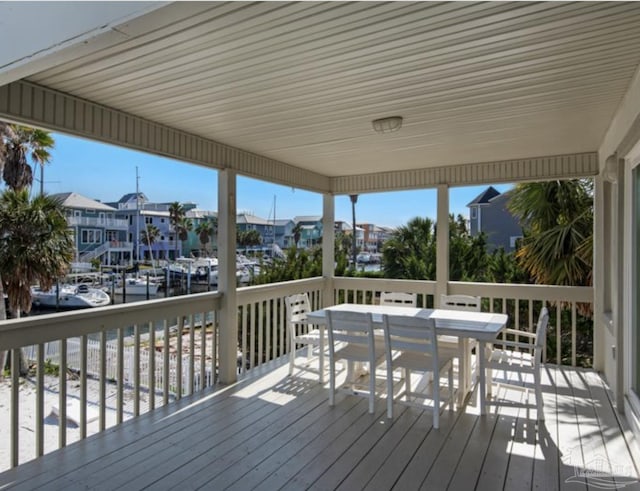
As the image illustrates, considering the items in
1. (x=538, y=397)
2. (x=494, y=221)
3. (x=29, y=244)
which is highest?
(x=494, y=221)

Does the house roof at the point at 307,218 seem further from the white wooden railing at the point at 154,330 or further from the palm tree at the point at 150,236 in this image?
the palm tree at the point at 150,236

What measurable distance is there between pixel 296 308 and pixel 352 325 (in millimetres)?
1361

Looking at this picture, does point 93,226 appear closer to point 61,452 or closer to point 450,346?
point 61,452

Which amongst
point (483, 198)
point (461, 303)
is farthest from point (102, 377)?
point (483, 198)

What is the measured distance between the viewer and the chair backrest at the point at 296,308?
4.54 m

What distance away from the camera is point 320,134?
3.88m

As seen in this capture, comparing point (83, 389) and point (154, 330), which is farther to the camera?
point (154, 330)

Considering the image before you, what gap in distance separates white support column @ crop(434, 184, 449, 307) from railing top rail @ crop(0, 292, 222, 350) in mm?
3087

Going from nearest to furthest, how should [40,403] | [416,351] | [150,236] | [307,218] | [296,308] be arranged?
[40,403] < [416,351] < [296,308] < [150,236] < [307,218]

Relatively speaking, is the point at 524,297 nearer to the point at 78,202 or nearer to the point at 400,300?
the point at 400,300

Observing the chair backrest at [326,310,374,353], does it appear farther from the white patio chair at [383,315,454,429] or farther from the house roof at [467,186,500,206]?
the house roof at [467,186,500,206]

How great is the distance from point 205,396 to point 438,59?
3.51 metres

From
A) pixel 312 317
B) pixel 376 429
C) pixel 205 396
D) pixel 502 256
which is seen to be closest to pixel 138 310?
pixel 205 396

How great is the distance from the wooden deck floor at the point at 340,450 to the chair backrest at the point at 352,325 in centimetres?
62
